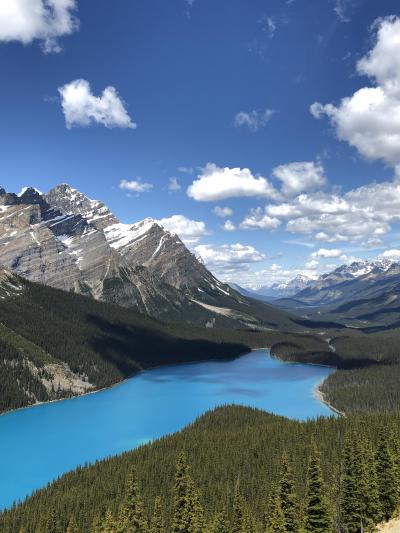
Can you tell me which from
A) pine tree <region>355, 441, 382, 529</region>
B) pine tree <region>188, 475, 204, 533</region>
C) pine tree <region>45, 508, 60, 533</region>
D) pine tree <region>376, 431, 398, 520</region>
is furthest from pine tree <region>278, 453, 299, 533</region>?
pine tree <region>45, 508, 60, 533</region>

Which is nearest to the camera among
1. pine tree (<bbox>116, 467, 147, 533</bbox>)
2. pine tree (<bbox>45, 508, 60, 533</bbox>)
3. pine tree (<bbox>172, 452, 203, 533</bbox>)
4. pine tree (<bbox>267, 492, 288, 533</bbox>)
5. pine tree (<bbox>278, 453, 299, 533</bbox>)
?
pine tree (<bbox>267, 492, 288, 533</bbox>)

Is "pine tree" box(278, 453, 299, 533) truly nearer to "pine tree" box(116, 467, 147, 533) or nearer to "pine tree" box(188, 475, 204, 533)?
"pine tree" box(188, 475, 204, 533)

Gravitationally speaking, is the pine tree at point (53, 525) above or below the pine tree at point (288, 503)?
below

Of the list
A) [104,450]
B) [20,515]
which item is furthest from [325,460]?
[104,450]

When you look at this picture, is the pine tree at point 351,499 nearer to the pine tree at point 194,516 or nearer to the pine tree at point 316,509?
the pine tree at point 316,509

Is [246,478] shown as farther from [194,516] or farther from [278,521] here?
[278,521]

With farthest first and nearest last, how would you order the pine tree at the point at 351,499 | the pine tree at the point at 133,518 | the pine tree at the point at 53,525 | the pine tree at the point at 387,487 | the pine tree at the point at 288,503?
the pine tree at the point at 387,487, the pine tree at the point at 53,525, the pine tree at the point at 351,499, the pine tree at the point at 133,518, the pine tree at the point at 288,503

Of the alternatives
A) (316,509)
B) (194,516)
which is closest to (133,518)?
(194,516)

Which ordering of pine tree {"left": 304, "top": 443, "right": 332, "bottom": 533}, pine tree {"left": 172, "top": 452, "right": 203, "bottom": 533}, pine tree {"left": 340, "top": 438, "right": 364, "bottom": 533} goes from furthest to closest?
pine tree {"left": 340, "top": 438, "right": 364, "bottom": 533} → pine tree {"left": 172, "top": 452, "right": 203, "bottom": 533} → pine tree {"left": 304, "top": 443, "right": 332, "bottom": 533}

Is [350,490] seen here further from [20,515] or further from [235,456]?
[20,515]

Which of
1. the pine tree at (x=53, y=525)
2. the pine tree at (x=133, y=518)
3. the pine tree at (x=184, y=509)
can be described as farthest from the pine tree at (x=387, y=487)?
the pine tree at (x=53, y=525)

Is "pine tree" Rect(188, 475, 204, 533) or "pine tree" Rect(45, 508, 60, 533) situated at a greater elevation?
"pine tree" Rect(188, 475, 204, 533)
